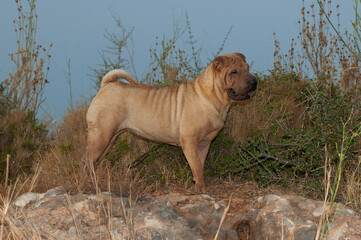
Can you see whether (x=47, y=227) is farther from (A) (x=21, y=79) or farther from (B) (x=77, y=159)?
(A) (x=21, y=79)

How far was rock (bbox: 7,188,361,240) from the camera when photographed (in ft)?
10.7

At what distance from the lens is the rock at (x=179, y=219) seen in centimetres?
325

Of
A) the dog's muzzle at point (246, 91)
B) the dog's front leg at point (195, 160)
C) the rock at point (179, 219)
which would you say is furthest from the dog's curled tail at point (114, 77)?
the rock at point (179, 219)

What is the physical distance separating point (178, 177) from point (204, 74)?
5.53 ft

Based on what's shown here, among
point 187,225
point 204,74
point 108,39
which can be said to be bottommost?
point 187,225

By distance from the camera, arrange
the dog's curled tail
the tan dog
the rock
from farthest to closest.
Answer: the dog's curled tail, the tan dog, the rock

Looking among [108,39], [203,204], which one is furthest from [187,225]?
[108,39]

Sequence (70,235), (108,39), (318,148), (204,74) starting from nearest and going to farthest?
1. (70,235)
2. (318,148)
3. (204,74)
4. (108,39)

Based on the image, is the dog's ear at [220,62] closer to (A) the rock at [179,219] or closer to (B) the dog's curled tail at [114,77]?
(B) the dog's curled tail at [114,77]

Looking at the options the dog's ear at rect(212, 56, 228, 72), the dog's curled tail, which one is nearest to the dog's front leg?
the dog's ear at rect(212, 56, 228, 72)

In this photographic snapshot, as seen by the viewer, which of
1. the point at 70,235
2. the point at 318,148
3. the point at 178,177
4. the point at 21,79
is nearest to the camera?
the point at 70,235

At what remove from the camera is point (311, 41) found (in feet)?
28.9

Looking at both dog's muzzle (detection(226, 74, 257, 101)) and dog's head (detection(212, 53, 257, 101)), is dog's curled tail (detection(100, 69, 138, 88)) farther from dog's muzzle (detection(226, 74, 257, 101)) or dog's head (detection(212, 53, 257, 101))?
dog's muzzle (detection(226, 74, 257, 101))

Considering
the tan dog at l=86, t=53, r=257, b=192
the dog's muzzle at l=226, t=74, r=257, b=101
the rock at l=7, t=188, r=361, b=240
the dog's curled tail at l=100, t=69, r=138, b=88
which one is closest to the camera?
the rock at l=7, t=188, r=361, b=240
